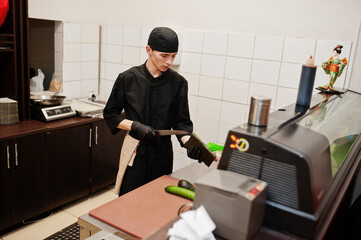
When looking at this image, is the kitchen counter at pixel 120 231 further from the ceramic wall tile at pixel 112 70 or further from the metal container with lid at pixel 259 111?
the ceramic wall tile at pixel 112 70

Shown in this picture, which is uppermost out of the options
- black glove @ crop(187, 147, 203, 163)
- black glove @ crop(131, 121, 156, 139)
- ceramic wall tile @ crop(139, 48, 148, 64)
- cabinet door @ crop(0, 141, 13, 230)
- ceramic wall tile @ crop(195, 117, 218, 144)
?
ceramic wall tile @ crop(139, 48, 148, 64)

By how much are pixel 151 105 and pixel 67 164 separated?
1.33 metres

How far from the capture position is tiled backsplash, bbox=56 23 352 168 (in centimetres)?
267

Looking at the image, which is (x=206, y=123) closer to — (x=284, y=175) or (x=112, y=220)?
(x=112, y=220)

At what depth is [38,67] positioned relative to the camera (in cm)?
357

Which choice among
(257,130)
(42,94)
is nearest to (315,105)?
(257,130)

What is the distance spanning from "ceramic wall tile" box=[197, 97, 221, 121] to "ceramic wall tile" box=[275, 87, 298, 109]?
56 centimetres

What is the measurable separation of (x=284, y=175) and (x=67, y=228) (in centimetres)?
230

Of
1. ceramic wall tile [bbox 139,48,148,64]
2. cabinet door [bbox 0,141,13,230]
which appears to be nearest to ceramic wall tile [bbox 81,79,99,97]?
ceramic wall tile [bbox 139,48,148,64]

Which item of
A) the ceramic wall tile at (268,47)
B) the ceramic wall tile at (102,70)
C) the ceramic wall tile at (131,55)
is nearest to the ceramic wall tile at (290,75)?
the ceramic wall tile at (268,47)

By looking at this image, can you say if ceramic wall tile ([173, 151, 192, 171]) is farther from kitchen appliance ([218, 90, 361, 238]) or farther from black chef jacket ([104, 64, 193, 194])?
kitchen appliance ([218, 90, 361, 238])

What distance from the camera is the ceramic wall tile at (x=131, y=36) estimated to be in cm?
344

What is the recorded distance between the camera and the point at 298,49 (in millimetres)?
2613

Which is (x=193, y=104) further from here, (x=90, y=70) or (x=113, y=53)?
(x=90, y=70)
